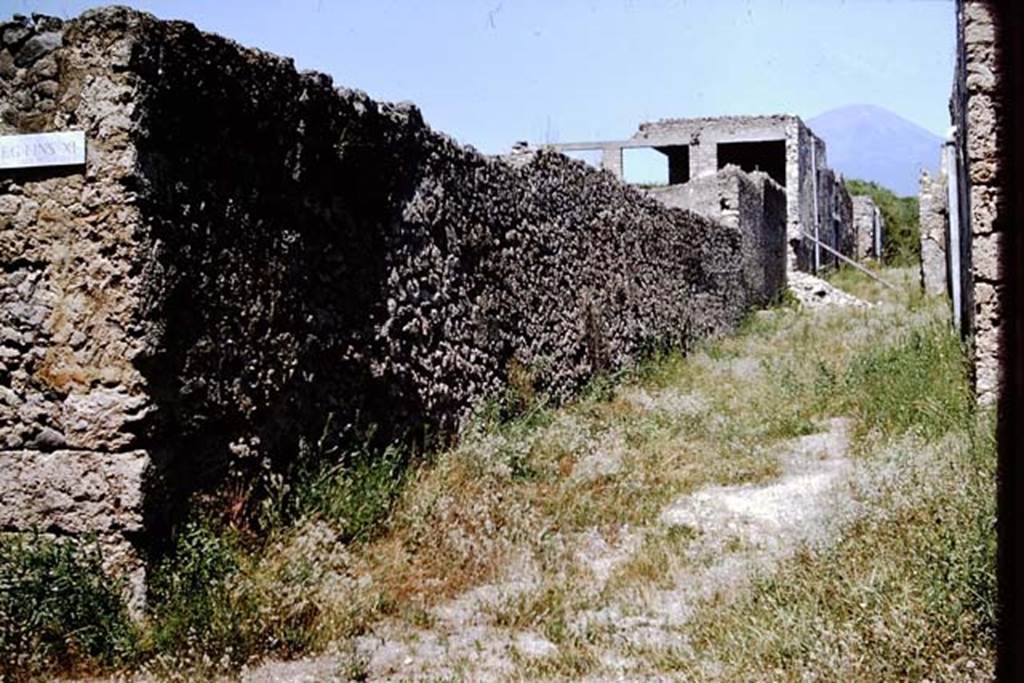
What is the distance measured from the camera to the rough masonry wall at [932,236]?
16.5m

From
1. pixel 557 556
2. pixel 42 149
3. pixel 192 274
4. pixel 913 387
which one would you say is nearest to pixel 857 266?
pixel 913 387

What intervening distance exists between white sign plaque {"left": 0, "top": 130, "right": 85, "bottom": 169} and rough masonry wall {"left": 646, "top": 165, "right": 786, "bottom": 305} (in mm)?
11812

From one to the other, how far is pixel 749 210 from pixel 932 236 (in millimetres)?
3105

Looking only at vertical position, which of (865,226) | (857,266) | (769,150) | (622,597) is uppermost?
(769,150)

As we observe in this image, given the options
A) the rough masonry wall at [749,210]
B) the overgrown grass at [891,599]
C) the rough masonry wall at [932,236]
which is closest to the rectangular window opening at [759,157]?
the rough masonry wall at [749,210]

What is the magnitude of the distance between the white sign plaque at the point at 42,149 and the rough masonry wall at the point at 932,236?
590 inches

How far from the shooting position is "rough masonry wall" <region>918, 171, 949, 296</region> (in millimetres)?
16500

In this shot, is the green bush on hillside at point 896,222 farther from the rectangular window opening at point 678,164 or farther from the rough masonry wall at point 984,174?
the rough masonry wall at point 984,174

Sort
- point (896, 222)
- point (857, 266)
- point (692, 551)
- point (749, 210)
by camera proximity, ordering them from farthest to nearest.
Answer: point (896, 222)
point (857, 266)
point (749, 210)
point (692, 551)

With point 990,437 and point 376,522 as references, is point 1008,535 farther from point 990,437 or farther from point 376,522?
point 990,437

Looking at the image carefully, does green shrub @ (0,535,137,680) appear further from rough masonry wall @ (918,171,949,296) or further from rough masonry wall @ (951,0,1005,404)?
rough masonry wall @ (918,171,949,296)

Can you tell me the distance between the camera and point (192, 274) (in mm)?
4473

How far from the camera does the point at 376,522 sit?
520 cm

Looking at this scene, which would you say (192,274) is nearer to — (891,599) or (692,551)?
(692,551)
